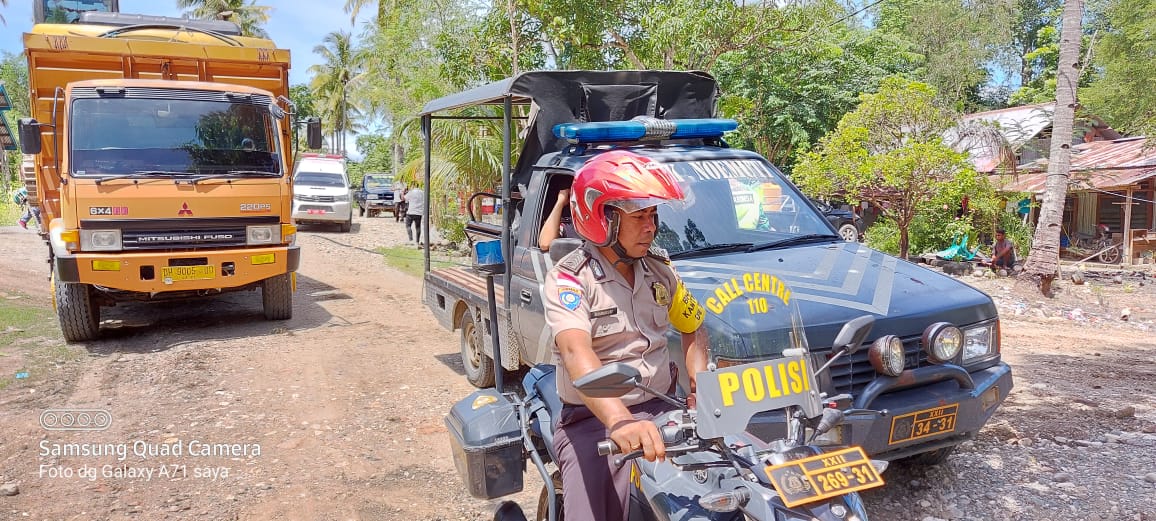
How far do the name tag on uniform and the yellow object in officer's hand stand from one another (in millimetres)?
278

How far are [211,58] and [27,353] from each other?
368 centimetres

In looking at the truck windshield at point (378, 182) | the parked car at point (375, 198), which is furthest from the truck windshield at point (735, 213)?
the truck windshield at point (378, 182)

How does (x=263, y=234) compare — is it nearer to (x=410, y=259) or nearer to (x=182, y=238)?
(x=182, y=238)

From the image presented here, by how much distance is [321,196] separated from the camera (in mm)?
21094

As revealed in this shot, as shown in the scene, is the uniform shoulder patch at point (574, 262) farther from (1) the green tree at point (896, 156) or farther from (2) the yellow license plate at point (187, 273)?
(1) the green tree at point (896, 156)

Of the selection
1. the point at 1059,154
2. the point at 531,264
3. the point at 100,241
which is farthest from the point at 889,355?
the point at 1059,154

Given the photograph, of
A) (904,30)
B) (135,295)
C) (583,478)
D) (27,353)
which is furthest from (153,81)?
(904,30)

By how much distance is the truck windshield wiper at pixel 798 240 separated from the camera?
452 cm

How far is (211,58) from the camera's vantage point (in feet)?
28.9

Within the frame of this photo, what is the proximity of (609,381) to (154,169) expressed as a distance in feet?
23.7

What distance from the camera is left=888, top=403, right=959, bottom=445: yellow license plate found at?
11.3ft

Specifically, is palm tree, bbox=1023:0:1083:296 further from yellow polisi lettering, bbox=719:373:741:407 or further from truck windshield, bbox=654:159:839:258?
yellow polisi lettering, bbox=719:373:741:407

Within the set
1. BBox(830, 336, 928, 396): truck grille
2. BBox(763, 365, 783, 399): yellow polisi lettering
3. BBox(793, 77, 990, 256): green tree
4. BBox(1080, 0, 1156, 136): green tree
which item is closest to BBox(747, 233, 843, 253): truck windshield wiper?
BBox(830, 336, 928, 396): truck grille

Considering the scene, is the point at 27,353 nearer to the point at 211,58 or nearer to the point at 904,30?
the point at 211,58
